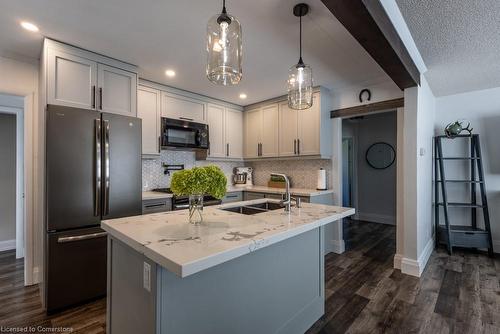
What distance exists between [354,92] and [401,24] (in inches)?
64.3

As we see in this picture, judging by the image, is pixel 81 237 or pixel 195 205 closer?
pixel 195 205

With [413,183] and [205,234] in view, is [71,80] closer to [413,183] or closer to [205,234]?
[205,234]

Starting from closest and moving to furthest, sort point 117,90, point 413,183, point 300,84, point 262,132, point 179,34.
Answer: point 300,84, point 179,34, point 117,90, point 413,183, point 262,132

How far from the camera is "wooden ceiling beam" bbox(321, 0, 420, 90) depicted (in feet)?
4.62

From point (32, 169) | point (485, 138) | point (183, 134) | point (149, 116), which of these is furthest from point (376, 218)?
point (32, 169)

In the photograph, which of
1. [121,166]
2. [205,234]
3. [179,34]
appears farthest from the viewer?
[121,166]

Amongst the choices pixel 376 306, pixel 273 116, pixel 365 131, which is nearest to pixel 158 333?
pixel 376 306

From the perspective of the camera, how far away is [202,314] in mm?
1243

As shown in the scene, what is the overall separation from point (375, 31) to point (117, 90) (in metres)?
2.44

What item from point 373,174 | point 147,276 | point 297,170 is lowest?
point 147,276

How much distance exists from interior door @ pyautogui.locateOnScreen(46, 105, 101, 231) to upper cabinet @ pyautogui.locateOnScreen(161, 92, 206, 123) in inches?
46.9

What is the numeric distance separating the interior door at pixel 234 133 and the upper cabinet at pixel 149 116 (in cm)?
127

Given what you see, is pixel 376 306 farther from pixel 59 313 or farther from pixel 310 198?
pixel 59 313

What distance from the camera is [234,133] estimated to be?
438cm
